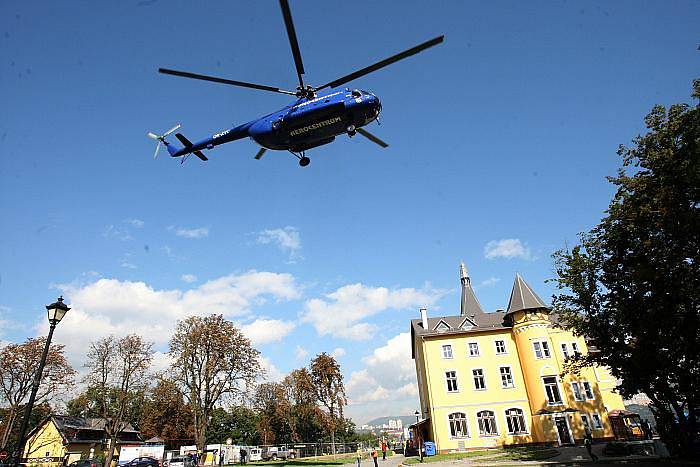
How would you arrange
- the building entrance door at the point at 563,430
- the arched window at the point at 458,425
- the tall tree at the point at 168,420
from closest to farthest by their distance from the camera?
the building entrance door at the point at 563,430
the arched window at the point at 458,425
the tall tree at the point at 168,420

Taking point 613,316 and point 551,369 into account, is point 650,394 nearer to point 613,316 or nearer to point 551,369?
point 613,316

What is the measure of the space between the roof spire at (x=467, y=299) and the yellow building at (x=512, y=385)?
4537 millimetres

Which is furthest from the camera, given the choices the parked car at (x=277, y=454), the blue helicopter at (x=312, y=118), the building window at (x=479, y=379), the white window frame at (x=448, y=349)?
the parked car at (x=277, y=454)

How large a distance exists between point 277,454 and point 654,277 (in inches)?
1893

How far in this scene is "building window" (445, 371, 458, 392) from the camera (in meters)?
39.0

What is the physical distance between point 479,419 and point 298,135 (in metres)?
32.7

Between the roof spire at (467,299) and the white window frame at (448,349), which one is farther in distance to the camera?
the roof spire at (467,299)

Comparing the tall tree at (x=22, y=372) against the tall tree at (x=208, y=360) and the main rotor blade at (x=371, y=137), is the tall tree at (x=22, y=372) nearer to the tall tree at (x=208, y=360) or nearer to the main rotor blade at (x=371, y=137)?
the tall tree at (x=208, y=360)

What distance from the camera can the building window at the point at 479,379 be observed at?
38.8 meters

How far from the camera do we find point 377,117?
15734mm

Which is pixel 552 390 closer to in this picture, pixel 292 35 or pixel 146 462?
pixel 146 462

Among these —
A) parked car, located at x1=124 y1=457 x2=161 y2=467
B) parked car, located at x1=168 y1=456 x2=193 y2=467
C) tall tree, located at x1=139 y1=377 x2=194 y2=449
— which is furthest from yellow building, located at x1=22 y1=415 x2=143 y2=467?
parked car, located at x1=168 y1=456 x2=193 y2=467

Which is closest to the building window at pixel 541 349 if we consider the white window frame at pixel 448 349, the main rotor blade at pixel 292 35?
the white window frame at pixel 448 349

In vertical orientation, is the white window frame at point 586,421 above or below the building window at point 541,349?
below
